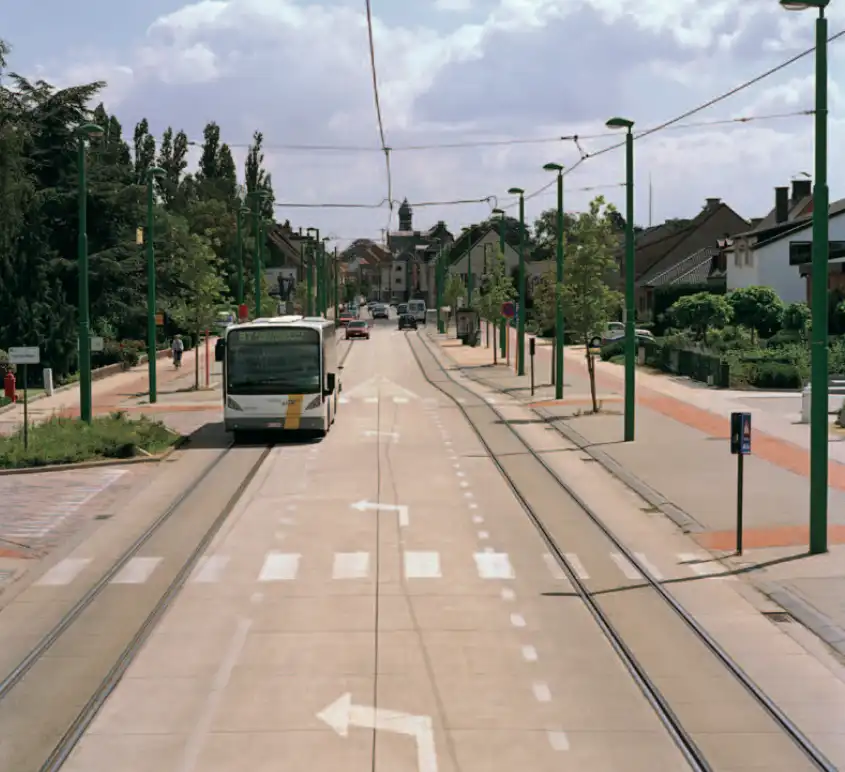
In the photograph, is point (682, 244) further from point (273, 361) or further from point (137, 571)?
point (137, 571)

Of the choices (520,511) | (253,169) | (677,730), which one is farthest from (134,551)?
(253,169)

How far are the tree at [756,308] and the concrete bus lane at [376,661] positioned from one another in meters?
38.7

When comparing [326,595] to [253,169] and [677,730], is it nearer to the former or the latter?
[677,730]

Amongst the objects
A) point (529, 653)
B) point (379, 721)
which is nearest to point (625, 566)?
point (529, 653)

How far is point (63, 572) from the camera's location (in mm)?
15828

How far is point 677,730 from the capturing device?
31.5 feet

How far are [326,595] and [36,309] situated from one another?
127ft

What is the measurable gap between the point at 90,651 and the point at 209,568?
3717 mm

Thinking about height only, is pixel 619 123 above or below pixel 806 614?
above

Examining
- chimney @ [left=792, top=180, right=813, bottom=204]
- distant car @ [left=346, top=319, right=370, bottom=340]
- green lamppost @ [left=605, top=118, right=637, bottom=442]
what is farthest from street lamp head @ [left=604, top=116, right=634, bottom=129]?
chimney @ [left=792, top=180, right=813, bottom=204]

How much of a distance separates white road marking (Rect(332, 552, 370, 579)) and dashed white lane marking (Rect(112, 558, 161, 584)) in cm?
208

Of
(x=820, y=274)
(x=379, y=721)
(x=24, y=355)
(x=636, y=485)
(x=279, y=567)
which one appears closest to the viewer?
(x=379, y=721)

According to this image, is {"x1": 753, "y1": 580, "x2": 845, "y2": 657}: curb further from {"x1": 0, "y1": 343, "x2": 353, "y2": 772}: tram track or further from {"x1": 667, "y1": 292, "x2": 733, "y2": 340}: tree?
{"x1": 667, "y1": 292, "x2": 733, "y2": 340}: tree

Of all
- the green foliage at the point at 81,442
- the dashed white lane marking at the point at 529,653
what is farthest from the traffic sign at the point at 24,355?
the dashed white lane marking at the point at 529,653
